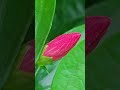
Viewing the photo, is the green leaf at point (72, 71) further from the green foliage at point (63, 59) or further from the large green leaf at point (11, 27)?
the large green leaf at point (11, 27)

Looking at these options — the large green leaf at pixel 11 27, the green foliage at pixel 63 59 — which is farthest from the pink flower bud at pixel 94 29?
the large green leaf at pixel 11 27

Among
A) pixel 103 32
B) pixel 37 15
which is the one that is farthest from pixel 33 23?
pixel 103 32

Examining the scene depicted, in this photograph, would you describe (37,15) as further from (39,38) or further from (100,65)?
(100,65)

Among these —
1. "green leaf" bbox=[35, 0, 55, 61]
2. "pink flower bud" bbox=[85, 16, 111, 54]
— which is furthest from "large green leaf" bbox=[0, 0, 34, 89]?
"pink flower bud" bbox=[85, 16, 111, 54]

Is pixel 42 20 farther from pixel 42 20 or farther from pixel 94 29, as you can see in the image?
pixel 94 29

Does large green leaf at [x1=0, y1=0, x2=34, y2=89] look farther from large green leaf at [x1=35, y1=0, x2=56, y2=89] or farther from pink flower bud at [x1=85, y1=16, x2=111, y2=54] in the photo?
pink flower bud at [x1=85, y1=16, x2=111, y2=54]
